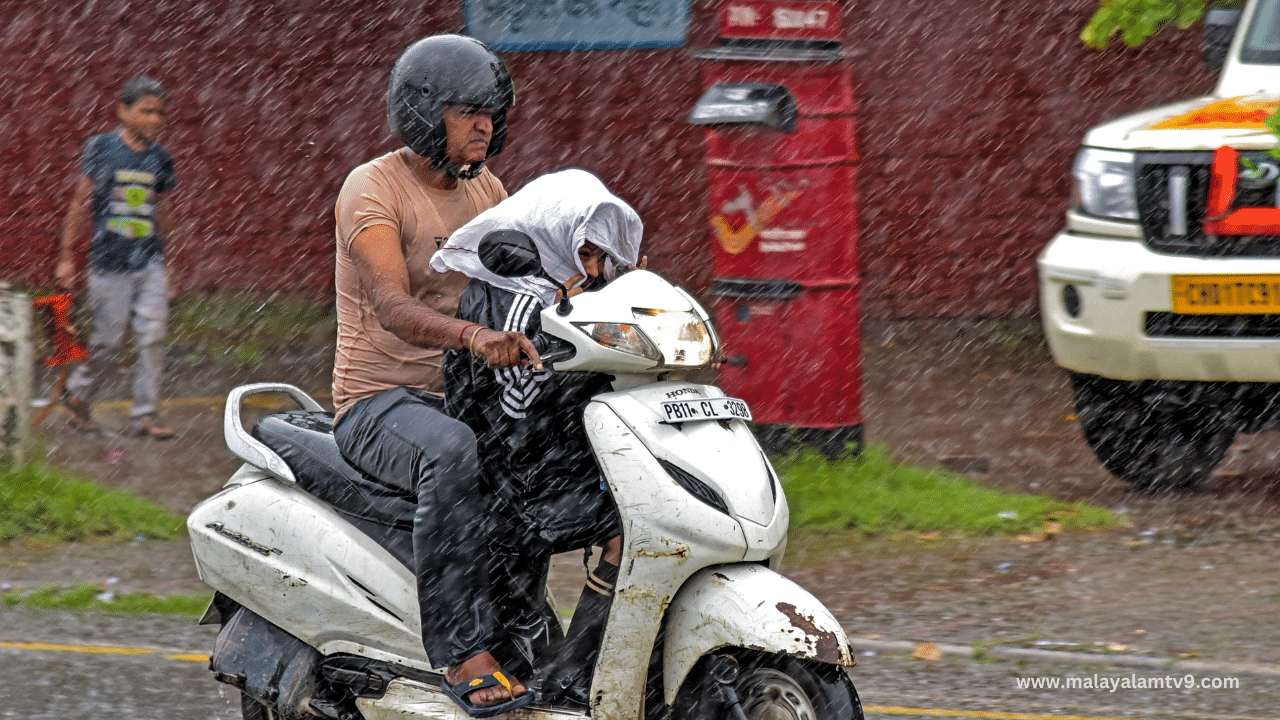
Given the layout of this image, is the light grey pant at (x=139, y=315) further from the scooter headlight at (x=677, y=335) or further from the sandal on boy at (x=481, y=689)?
the scooter headlight at (x=677, y=335)

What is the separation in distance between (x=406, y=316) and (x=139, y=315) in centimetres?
613

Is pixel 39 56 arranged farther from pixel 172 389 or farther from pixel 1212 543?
pixel 1212 543

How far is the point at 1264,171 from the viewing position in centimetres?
738

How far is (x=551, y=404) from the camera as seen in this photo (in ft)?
14.6

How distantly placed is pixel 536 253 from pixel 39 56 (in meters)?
10.8

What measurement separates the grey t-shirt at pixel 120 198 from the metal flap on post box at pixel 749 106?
349 centimetres

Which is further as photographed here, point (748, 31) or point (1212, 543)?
point (748, 31)

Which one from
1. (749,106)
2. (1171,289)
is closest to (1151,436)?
(1171,289)

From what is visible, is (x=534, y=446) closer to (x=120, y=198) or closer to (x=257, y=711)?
(x=257, y=711)

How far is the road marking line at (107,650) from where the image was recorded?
20.5ft

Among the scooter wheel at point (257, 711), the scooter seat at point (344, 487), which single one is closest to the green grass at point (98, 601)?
the scooter wheel at point (257, 711)

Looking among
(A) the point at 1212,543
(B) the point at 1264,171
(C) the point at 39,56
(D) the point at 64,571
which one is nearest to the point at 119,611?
(D) the point at 64,571

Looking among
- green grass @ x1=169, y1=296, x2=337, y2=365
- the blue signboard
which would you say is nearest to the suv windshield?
the blue signboard

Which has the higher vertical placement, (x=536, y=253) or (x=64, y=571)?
(x=536, y=253)
